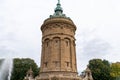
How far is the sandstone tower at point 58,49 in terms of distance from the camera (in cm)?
2952

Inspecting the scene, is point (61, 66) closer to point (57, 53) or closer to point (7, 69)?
point (57, 53)

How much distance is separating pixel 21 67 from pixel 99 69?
20.1m

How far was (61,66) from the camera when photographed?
29625 mm

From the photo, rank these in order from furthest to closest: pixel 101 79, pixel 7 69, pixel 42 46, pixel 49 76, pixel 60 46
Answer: pixel 101 79 → pixel 7 69 → pixel 42 46 → pixel 60 46 → pixel 49 76

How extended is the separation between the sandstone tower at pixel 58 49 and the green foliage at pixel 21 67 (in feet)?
74.4

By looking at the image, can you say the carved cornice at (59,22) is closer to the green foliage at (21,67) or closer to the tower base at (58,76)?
the tower base at (58,76)

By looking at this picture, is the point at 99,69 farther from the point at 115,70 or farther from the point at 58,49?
the point at 58,49

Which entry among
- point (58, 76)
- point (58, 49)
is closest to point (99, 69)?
point (58, 49)

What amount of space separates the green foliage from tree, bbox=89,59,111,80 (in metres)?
Result: 14.6

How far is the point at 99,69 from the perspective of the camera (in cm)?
5241

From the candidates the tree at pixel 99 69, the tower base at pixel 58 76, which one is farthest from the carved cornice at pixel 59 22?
the tree at pixel 99 69

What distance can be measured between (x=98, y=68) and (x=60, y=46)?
25.1m

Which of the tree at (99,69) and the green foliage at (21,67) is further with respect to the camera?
the green foliage at (21,67)

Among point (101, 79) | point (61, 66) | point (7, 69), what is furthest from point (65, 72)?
point (101, 79)
